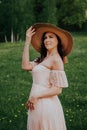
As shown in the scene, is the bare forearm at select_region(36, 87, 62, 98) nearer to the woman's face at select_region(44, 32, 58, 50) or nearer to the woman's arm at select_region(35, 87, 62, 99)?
the woman's arm at select_region(35, 87, 62, 99)

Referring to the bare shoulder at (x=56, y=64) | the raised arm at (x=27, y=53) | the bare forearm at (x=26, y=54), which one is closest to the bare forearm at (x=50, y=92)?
the bare shoulder at (x=56, y=64)

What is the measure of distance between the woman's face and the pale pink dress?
1.14ft

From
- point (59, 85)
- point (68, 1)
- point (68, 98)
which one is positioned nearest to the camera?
point (59, 85)

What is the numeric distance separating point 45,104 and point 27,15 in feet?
186

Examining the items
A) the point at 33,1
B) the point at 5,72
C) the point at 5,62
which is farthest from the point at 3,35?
the point at 5,72

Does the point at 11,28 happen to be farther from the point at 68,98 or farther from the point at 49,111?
the point at 49,111

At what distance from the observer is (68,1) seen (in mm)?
82500

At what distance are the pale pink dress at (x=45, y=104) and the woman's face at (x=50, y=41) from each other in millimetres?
347

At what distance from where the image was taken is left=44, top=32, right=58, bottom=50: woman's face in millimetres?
7590

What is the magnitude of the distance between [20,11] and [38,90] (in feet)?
180

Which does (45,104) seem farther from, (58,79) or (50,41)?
(50,41)

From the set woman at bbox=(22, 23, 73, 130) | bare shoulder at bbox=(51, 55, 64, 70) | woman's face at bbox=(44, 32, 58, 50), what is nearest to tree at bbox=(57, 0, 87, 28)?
woman's face at bbox=(44, 32, 58, 50)

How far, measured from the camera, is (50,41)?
7.60 meters

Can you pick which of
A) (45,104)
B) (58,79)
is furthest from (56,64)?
(45,104)
